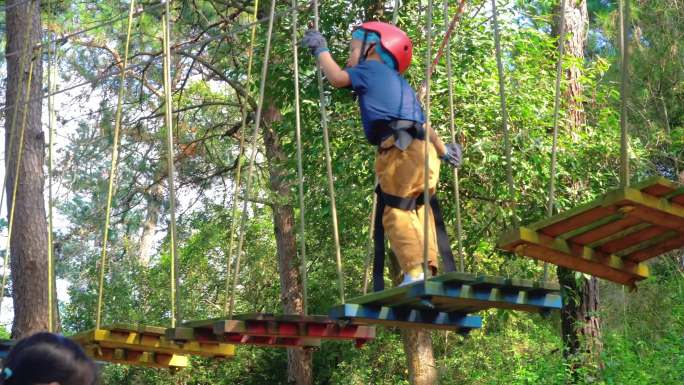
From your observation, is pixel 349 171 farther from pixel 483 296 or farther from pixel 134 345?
pixel 483 296

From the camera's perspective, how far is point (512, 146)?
10.7 meters

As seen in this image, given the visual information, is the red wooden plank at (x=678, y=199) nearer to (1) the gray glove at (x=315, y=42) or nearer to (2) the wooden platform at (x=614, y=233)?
(2) the wooden platform at (x=614, y=233)

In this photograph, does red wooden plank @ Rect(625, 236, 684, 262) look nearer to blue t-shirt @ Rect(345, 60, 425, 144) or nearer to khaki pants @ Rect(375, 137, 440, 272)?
khaki pants @ Rect(375, 137, 440, 272)

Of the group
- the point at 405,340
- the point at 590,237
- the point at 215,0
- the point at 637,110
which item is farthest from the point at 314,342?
the point at 637,110

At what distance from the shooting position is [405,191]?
5.61 metres

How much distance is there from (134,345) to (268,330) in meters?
1.18

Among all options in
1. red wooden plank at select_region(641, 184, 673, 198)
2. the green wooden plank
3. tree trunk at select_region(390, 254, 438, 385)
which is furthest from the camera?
tree trunk at select_region(390, 254, 438, 385)

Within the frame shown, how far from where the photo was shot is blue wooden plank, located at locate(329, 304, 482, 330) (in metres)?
5.19

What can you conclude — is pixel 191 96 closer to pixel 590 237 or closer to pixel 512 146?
pixel 512 146

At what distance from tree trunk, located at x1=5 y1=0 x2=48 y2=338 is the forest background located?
455 millimetres

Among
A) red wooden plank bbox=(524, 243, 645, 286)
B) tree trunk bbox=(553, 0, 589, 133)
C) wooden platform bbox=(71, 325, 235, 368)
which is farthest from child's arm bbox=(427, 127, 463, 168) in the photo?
tree trunk bbox=(553, 0, 589, 133)

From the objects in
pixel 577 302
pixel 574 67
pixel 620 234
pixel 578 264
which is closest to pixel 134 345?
pixel 578 264

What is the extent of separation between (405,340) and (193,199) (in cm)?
527

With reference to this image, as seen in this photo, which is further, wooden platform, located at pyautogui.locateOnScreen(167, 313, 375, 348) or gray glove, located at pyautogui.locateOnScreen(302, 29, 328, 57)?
gray glove, located at pyautogui.locateOnScreen(302, 29, 328, 57)
